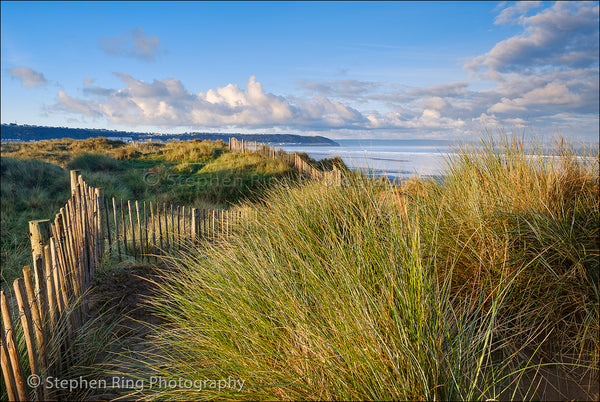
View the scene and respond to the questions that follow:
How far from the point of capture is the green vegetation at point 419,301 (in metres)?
1.75

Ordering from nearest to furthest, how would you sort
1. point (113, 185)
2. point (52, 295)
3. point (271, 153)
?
point (52, 295)
point (113, 185)
point (271, 153)

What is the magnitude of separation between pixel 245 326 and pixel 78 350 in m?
1.60

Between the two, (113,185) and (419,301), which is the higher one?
(419,301)

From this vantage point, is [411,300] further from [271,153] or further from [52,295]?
[271,153]

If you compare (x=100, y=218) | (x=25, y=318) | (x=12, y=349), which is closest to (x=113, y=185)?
(x=100, y=218)

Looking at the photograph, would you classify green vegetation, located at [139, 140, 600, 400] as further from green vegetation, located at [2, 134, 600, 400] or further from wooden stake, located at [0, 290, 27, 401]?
wooden stake, located at [0, 290, 27, 401]

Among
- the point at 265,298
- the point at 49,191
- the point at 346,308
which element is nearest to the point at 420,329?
the point at 346,308

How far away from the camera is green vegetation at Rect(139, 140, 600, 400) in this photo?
1748 mm

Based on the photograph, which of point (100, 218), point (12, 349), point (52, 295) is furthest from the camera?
point (100, 218)

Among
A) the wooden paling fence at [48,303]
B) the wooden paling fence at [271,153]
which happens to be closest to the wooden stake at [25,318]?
the wooden paling fence at [48,303]

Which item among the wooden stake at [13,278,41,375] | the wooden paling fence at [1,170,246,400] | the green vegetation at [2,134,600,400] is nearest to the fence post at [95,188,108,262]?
the wooden paling fence at [1,170,246,400]

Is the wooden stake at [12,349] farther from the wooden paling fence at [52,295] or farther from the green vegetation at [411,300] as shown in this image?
the green vegetation at [411,300]

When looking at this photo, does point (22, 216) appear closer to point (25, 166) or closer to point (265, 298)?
point (25, 166)

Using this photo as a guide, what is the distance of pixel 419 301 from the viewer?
68.6 inches
